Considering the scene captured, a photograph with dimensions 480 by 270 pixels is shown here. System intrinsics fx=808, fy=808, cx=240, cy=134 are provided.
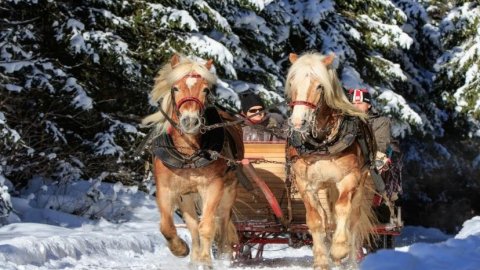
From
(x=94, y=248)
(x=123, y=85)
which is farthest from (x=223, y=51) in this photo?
(x=94, y=248)

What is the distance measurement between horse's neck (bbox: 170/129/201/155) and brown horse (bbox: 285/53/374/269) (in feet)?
2.91

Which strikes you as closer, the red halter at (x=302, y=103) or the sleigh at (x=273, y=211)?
the red halter at (x=302, y=103)

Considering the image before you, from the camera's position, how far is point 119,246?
33.6 feet

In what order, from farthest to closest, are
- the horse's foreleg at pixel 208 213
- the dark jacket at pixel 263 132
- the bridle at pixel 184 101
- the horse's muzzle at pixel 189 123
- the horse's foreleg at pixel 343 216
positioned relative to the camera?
the dark jacket at pixel 263 132 < the horse's foreleg at pixel 208 213 < the horse's foreleg at pixel 343 216 < the bridle at pixel 184 101 < the horse's muzzle at pixel 189 123

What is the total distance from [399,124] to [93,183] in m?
9.34

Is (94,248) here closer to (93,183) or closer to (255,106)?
(255,106)

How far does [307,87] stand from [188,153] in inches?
50.8

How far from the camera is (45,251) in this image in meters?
8.43

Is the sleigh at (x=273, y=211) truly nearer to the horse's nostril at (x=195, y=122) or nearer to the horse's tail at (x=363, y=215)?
the horse's tail at (x=363, y=215)

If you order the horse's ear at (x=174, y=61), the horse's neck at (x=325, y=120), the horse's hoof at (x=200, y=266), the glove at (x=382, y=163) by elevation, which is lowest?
the horse's hoof at (x=200, y=266)

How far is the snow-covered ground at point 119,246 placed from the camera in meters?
6.04

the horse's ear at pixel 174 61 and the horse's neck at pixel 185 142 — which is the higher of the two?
the horse's ear at pixel 174 61

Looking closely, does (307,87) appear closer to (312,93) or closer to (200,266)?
(312,93)

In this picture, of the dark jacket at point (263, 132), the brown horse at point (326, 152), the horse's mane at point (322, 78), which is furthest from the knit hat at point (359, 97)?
the horse's mane at point (322, 78)
